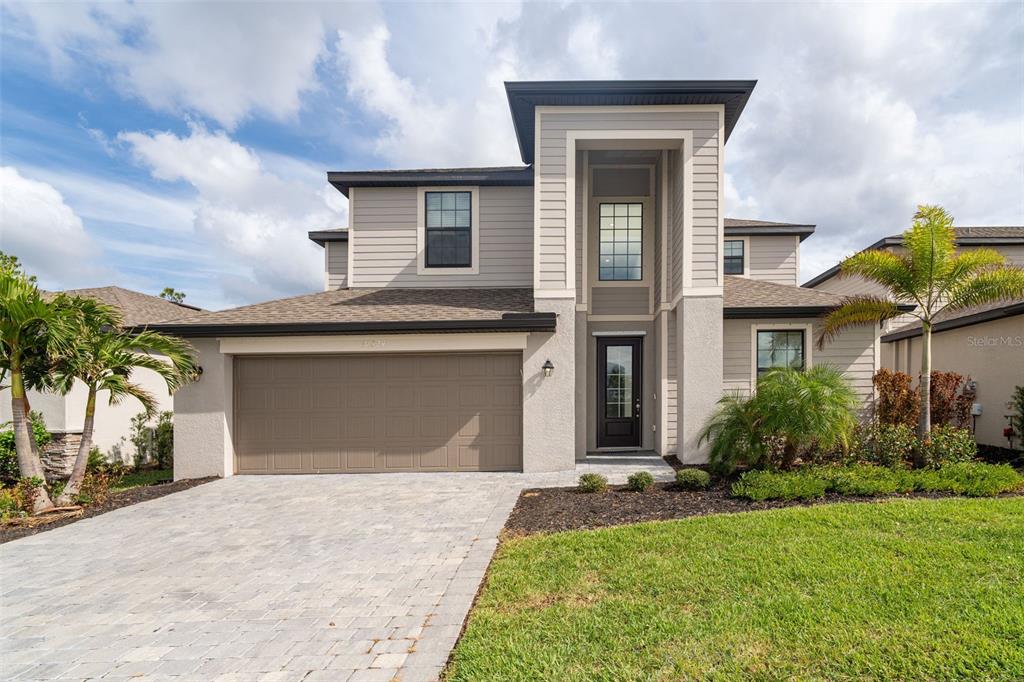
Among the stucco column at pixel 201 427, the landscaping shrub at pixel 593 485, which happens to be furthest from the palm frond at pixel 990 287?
the stucco column at pixel 201 427

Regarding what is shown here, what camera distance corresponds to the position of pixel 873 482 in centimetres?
666

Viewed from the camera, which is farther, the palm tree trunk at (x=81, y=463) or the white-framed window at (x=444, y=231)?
the white-framed window at (x=444, y=231)

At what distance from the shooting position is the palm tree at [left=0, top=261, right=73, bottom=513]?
6.68 metres

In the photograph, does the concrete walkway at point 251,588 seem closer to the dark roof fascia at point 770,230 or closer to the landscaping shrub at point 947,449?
the landscaping shrub at point 947,449

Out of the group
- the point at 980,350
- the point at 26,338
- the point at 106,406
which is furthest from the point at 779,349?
the point at 106,406

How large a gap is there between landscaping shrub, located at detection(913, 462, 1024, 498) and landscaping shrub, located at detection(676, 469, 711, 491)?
9.27 feet

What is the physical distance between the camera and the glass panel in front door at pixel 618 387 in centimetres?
1062

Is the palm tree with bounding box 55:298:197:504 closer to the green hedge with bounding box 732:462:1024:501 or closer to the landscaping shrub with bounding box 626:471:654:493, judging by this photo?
the landscaping shrub with bounding box 626:471:654:493

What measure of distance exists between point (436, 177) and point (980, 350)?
12807mm

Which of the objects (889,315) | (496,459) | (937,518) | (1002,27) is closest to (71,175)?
(496,459)

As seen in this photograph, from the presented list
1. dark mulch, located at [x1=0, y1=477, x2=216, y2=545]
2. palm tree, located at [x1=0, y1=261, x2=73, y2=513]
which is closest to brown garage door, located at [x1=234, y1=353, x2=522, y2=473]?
dark mulch, located at [x1=0, y1=477, x2=216, y2=545]

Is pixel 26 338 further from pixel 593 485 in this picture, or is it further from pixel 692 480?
pixel 692 480

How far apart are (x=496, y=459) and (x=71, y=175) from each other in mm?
10434
